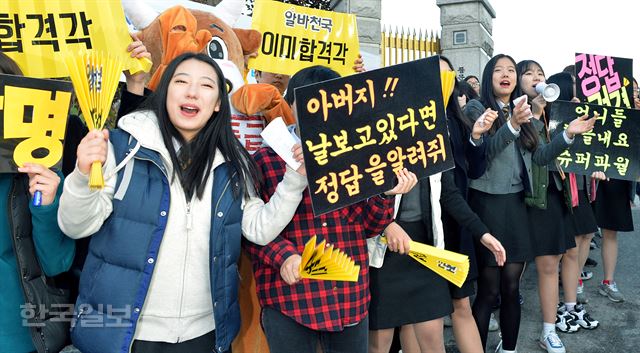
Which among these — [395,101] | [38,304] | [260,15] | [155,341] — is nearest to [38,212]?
[38,304]

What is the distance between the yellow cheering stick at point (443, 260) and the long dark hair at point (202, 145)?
85 cm

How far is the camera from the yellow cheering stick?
2.45 metres

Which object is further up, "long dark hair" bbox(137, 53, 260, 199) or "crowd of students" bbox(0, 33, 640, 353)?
"long dark hair" bbox(137, 53, 260, 199)

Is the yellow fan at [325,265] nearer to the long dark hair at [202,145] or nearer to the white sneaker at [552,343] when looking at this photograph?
the long dark hair at [202,145]

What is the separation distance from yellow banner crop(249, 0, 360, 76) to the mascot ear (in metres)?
0.08

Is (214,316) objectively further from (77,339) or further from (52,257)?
(52,257)

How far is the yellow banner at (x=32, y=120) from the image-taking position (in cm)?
174

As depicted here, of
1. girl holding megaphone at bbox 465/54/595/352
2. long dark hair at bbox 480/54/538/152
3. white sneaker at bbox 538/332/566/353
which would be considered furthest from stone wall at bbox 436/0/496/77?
white sneaker at bbox 538/332/566/353

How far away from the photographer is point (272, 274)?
211 cm

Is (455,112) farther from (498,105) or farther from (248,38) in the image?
(248,38)

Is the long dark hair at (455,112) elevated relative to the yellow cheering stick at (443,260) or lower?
elevated

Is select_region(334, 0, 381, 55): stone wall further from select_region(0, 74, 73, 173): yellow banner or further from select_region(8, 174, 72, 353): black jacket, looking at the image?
select_region(8, 174, 72, 353): black jacket

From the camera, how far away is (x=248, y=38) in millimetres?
3301

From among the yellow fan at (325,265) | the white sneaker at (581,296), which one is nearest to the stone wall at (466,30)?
the white sneaker at (581,296)
